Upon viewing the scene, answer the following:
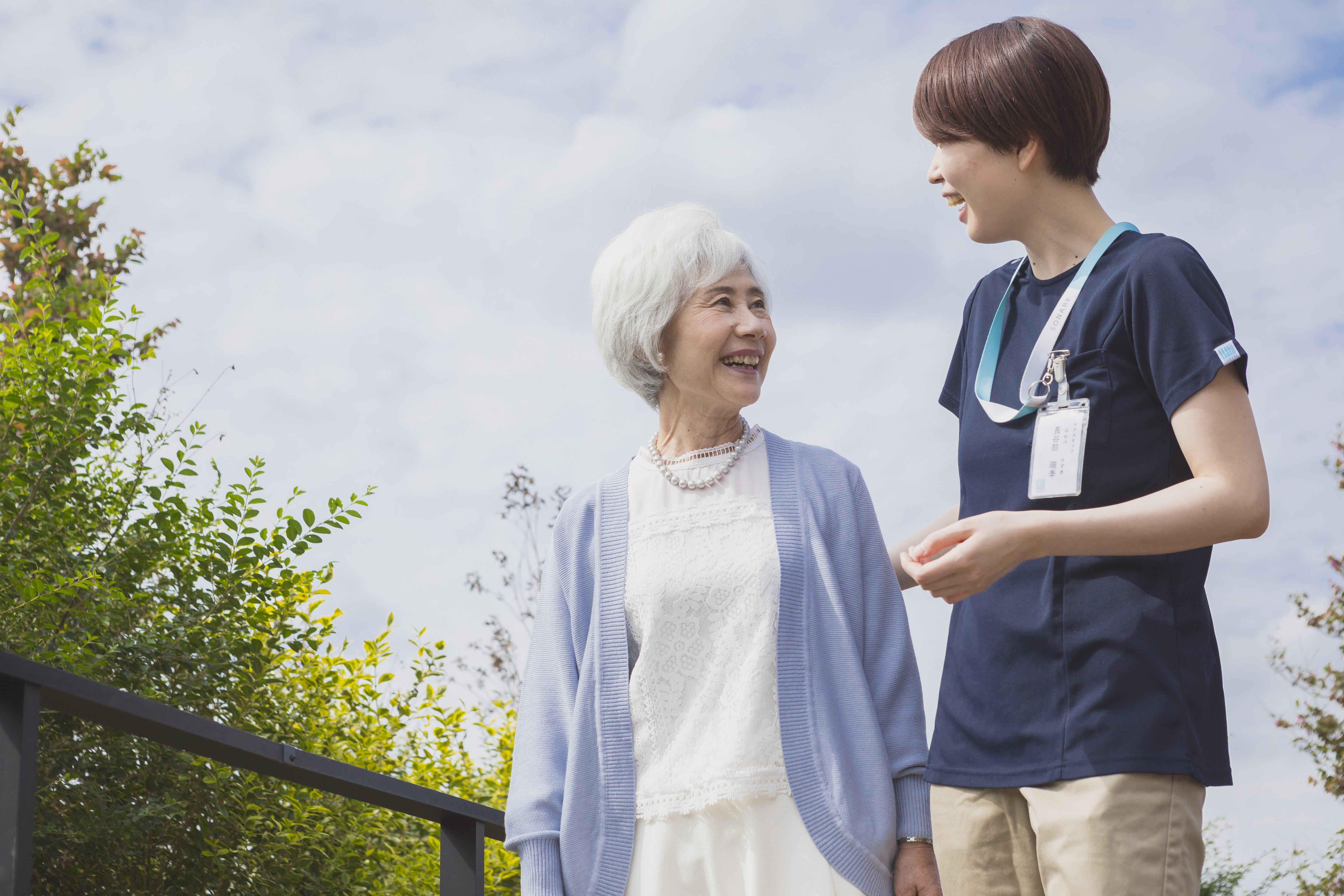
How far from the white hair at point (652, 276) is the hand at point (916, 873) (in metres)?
0.94

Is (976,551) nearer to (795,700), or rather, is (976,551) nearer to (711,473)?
(795,700)

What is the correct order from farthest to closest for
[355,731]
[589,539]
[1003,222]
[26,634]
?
[355,731]
[26,634]
[589,539]
[1003,222]

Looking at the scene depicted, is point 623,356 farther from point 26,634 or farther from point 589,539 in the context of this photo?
point 26,634

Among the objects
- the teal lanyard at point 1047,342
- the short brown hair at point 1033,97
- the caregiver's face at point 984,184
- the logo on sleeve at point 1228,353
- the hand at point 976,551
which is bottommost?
the hand at point 976,551

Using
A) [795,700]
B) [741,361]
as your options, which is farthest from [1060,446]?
[741,361]

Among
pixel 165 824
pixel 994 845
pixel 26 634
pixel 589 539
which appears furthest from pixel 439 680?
pixel 994 845

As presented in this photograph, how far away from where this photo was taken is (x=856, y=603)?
78.3 inches

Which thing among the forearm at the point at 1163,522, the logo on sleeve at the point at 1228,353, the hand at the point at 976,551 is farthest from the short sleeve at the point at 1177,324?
the hand at the point at 976,551

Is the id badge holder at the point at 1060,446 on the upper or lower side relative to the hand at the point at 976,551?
upper

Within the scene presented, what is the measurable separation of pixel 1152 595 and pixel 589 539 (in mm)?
1030

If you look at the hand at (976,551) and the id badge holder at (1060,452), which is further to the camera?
the id badge holder at (1060,452)

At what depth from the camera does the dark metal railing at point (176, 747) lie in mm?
1620

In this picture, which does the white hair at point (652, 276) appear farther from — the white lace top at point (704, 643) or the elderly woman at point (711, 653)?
the white lace top at point (704, 643)

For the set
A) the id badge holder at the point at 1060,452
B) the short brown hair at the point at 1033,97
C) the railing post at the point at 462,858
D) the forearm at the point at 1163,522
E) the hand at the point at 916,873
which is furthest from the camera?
the railing post at the point at 462,858
